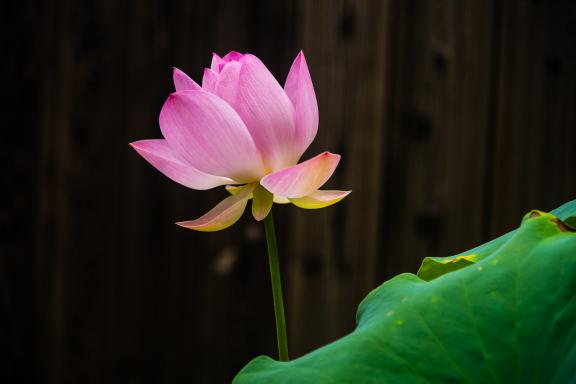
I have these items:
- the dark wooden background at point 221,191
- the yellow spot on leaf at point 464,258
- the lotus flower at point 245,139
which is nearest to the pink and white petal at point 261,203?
the lotus flower at point 245,139

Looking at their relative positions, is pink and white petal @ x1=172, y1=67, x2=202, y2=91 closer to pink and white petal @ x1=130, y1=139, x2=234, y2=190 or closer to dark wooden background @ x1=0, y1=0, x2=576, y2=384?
pink and white petal @ x1=130, y1=139, x2=234, y2=190

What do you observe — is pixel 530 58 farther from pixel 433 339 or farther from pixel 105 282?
pixel 433 339

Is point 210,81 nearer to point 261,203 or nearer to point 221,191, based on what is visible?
point 261,203

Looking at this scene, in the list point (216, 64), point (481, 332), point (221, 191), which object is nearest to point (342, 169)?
point (221, 191)

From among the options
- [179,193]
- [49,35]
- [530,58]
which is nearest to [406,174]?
[530,58]

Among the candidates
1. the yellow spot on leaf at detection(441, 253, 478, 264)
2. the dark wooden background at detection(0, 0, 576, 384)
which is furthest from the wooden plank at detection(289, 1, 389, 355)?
the yellow spot on leaf at detection(441, 253, 478, 264)

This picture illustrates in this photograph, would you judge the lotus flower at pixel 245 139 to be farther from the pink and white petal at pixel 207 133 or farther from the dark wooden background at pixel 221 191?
the dark wooden background at pixel 221 191
